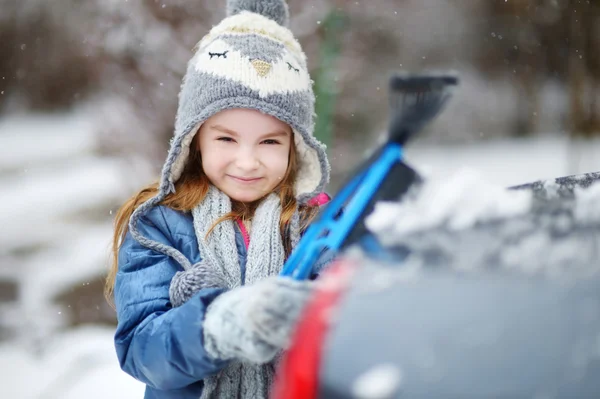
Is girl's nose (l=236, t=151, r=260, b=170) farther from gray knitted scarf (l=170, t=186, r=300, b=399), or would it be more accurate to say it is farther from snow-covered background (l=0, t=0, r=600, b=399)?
snow-covered background (l=0, t=0, r=600, b=399)

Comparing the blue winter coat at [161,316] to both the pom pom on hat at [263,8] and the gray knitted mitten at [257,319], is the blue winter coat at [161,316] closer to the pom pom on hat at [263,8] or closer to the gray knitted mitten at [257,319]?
the gray knitted mitten at [257,319]

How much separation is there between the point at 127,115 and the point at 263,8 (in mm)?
3262

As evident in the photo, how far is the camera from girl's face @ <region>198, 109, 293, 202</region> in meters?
1.60

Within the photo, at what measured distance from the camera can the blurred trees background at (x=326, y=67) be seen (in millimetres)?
4637

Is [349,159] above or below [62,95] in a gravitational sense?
below

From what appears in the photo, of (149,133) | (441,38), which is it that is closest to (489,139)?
(441,38)

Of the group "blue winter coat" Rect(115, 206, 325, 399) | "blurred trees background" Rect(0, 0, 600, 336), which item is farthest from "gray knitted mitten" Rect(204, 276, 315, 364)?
"blurred trees background" Rect(0, 0, 600, 336)

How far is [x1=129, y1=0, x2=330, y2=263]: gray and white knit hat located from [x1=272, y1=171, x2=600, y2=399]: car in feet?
2.75

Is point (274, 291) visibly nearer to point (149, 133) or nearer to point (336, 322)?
point (336, 322)

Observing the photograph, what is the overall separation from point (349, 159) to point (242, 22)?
126 inches

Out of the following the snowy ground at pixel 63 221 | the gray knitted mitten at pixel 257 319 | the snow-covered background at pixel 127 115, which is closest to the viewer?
the gray knitted mitten at pixel 257 319

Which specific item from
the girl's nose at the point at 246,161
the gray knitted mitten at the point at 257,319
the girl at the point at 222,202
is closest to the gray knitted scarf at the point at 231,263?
the girl at the point at 222,202

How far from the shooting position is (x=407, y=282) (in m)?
0.74

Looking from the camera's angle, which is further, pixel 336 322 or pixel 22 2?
pixel 22 2
